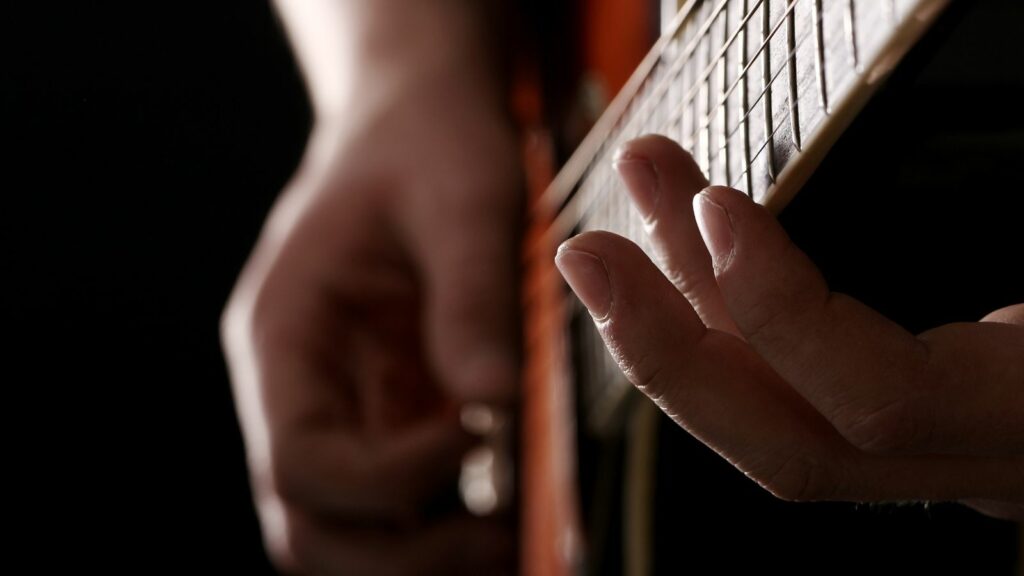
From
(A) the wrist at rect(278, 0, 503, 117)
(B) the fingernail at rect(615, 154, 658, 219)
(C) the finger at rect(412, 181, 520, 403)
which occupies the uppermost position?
(B) the fingernail at rect(615, 154, 658, 219)

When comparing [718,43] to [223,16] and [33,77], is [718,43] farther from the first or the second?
[223,16]

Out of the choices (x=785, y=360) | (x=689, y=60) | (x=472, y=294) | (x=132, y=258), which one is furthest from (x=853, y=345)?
(x=132, y=258)

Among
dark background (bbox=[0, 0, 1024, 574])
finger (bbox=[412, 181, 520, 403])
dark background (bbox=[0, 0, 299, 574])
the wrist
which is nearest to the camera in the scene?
finger (bbox=[412, 181, 520, 403])

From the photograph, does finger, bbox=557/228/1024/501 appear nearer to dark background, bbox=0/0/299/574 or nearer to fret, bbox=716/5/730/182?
fret, bbox=716/5/730/182

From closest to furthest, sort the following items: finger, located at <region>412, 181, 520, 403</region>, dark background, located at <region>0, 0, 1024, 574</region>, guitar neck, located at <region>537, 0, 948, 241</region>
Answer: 1. guitar neck, located at <region>537, 0, 948, 241</region>
2. finger, located at <region>412, 181, 520, 403</region>
3. dark background, located at <region>0, 0, 1024, 574</region>

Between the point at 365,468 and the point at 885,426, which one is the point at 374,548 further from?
the point at 885,426

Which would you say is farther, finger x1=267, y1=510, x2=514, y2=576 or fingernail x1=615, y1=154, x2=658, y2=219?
finger x1=267, y1=510, x2=514, y2=576

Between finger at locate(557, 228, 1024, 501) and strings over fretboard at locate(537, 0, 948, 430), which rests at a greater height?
strings over fretboard at locate(537, 0, 948, 430)

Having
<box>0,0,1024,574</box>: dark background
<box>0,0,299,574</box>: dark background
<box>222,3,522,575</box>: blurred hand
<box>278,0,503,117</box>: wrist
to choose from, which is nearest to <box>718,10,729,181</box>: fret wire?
<box>222,3,522,575</box>: blurred hand
